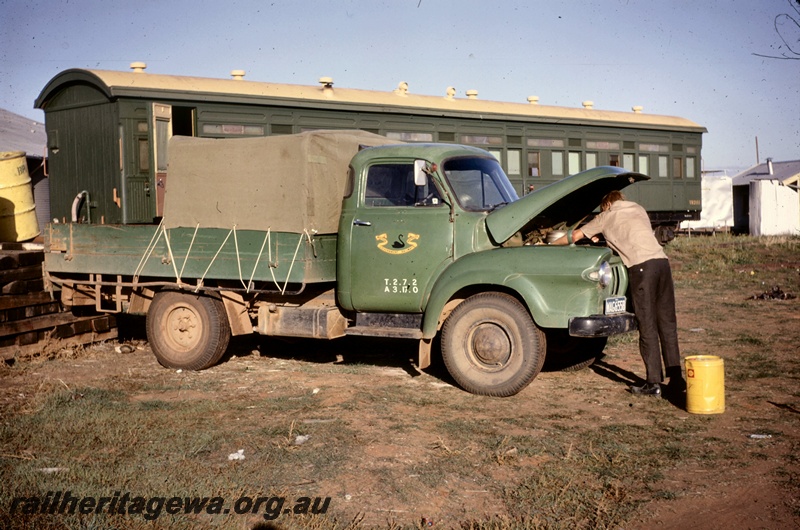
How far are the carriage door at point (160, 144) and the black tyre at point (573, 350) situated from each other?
7609 mm

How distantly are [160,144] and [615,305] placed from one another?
9216 mm

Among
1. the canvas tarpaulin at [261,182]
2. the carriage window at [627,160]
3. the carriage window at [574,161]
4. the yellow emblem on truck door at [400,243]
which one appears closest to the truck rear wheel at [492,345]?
the yellow emblem on truck door at [400,243]

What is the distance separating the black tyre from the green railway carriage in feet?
23.4

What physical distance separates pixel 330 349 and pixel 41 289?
11.1 feet

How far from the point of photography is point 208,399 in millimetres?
7094

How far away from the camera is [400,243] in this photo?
7.59 meters

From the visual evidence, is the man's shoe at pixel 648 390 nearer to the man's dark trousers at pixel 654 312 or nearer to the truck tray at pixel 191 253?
the man's dark trousers at pixel 654 312

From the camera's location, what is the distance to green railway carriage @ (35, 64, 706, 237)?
1355 cm

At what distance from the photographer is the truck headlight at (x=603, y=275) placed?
676 centimetres

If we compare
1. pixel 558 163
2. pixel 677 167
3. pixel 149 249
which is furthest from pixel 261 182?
pixel 677 167

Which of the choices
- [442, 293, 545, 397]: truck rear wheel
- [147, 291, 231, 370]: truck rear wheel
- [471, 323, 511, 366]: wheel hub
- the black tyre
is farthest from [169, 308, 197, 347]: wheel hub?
the black tyre

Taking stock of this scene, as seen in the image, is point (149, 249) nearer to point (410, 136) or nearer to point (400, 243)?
point (400, 243)

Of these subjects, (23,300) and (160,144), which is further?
(160,144)

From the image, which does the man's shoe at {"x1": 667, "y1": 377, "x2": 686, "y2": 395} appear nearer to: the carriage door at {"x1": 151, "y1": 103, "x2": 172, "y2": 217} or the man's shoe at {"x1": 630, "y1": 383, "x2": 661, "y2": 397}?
the man's shoe at {"x1": 630, "y1": 383, "x2": 661, "y2": 397}
